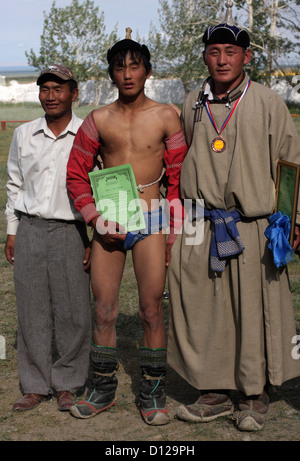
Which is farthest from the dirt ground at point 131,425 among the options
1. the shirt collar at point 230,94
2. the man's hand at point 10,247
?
the shirt collar at point 230,94

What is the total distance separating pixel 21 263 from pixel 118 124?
3.60 feet

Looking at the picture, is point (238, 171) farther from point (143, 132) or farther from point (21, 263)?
point (21, 263)

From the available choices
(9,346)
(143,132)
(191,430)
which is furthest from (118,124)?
(9,346)

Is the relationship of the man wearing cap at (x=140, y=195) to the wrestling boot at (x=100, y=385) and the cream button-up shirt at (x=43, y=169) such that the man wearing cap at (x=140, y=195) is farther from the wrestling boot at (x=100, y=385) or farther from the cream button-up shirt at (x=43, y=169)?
the cream button-up shirt at (x=43, y=169)

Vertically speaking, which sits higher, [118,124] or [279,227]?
[118,124]

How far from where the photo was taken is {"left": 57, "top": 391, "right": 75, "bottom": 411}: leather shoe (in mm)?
4156

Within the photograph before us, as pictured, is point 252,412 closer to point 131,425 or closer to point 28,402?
point 131,425

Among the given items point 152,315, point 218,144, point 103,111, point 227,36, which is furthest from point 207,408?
point 227,36

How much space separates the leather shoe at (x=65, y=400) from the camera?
4156 millimetres

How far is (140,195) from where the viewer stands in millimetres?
3969

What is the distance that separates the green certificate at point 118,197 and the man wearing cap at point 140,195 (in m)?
0.06
